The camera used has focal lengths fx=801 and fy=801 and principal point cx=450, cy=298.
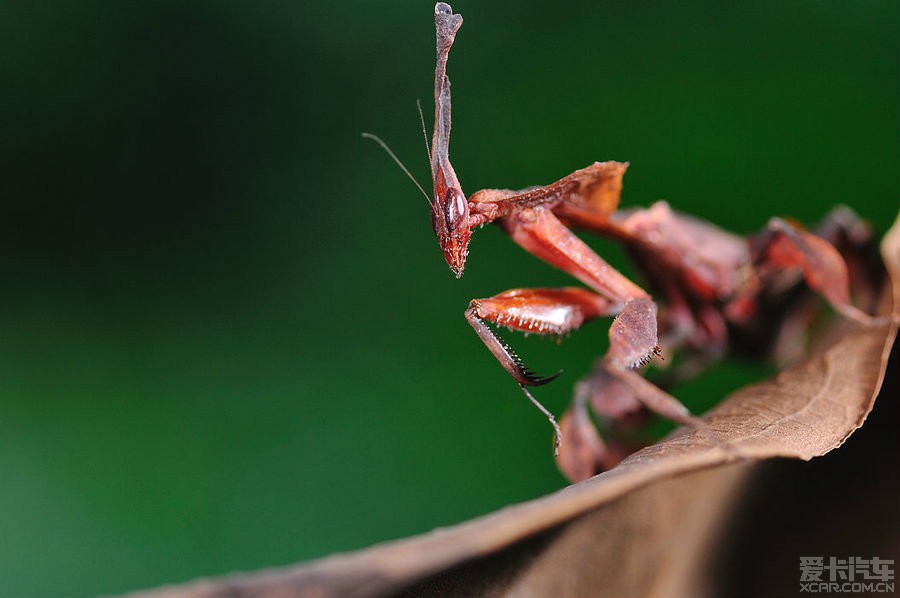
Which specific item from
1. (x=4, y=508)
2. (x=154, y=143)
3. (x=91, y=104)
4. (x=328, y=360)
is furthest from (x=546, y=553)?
(x=91, y=104)

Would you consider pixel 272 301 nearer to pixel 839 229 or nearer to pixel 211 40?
pixel 211 40

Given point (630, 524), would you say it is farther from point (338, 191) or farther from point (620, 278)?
point (338, 191)

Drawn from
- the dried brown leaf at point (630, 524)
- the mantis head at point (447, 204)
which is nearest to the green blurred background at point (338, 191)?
the mantis head at point (447, 204)

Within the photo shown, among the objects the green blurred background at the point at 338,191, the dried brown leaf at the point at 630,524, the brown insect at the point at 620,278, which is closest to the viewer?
the dried brown leaf at the point at 630,524

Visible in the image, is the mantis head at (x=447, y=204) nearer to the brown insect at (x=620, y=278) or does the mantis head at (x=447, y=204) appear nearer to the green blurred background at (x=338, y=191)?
the brown insect at (x=620, y=278)

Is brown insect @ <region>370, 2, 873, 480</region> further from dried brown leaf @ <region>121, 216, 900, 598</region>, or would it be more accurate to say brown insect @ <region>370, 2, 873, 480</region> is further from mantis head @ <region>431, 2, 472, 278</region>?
dried brown leaf @ <region>121, 216, 900, 598</region>

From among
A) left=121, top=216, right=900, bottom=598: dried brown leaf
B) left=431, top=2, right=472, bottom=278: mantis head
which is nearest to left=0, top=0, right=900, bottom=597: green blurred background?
left=431, top=2, right=472, bottom=278: mantis head
